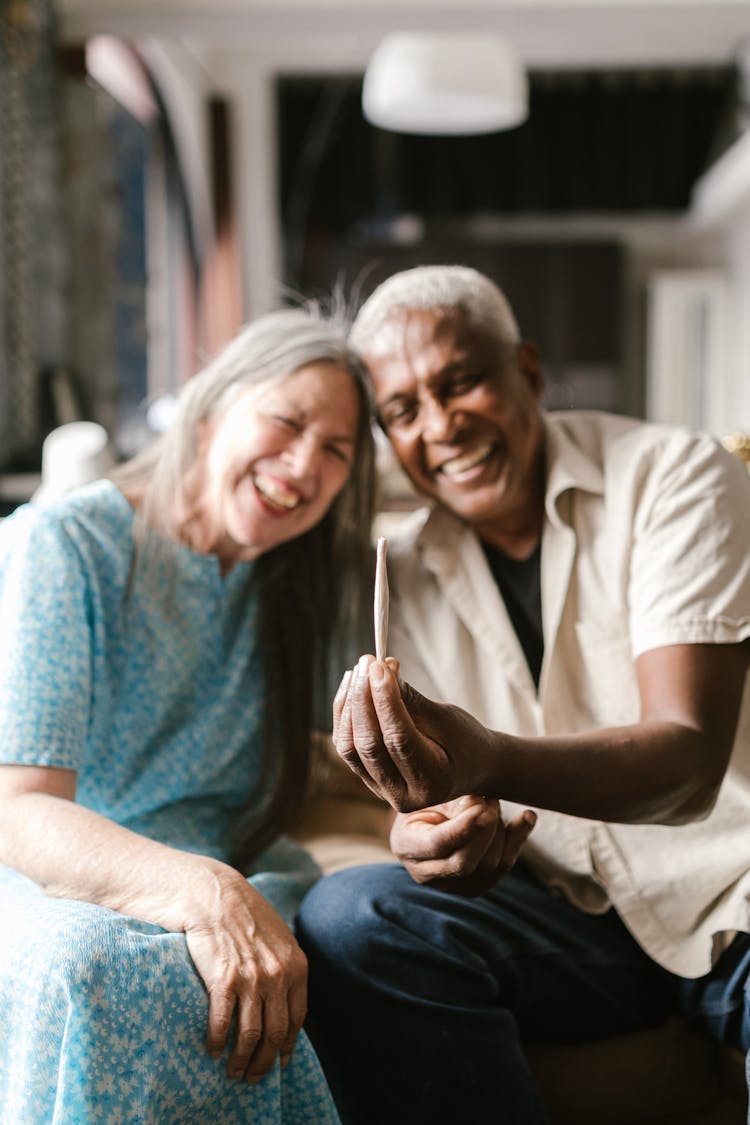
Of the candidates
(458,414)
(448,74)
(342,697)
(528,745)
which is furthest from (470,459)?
(448,74)

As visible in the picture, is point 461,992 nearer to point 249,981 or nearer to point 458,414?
point 249,981

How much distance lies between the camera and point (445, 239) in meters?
6.94

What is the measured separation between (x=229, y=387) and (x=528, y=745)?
63cm

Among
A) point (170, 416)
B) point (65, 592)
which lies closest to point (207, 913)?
point (65, 592)

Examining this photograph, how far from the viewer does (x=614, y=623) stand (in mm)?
1307

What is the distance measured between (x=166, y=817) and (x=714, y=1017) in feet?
2.08

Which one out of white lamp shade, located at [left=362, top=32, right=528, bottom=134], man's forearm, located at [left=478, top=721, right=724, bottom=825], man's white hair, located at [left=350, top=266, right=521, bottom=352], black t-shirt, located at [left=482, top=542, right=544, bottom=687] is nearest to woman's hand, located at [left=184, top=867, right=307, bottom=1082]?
man's forearm, located at [left=478, top=721, right=724, bottom=825]

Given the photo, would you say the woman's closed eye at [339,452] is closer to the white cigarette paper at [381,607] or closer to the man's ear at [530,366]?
the man's ear at [530,366]

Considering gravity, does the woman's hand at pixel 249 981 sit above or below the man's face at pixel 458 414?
below

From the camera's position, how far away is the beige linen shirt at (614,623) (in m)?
1.20

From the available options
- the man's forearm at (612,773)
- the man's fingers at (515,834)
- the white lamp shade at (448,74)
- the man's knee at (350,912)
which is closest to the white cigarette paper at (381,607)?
the man's forearm at (612,773)

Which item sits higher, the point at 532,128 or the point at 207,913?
the point at 532,128

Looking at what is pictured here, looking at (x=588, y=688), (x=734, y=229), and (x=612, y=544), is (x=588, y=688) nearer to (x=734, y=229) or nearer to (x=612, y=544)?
(x=612, y=544)

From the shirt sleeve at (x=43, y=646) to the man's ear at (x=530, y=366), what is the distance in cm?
60
